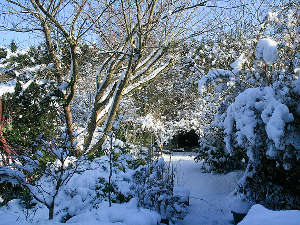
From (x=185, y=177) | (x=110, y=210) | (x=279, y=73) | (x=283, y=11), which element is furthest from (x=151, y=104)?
(x=110, y=210)

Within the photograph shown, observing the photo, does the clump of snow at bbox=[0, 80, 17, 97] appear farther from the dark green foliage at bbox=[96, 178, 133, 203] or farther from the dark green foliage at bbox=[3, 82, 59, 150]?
the dark green foliage at bbox=[96, 178, 133, 203]

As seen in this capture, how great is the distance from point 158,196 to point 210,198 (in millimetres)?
1816

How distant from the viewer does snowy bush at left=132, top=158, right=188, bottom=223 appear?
11.1ft

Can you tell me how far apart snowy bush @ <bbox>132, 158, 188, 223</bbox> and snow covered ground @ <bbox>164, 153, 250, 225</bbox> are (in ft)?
0.87

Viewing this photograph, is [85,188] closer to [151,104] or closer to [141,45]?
[141,45]

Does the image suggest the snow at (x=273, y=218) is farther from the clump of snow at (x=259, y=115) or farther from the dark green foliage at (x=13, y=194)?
the dark green foliage at (x=13, y=194)

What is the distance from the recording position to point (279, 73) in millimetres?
3799

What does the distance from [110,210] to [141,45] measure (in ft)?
12.5

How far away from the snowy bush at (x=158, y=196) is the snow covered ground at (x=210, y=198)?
0.27 m

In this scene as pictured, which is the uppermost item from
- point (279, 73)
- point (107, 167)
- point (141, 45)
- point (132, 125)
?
point (141, 45)

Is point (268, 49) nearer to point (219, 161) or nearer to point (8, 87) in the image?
point (219, 161)

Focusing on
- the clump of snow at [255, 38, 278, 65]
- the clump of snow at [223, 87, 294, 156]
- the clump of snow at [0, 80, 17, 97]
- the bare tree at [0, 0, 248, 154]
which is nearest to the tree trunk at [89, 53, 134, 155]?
the bare tree at [0, 0, 248, 154]

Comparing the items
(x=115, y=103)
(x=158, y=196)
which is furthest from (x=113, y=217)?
(x=115, y=103)

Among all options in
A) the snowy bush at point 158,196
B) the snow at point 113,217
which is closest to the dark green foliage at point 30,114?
the snow at point 113,217
